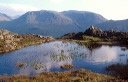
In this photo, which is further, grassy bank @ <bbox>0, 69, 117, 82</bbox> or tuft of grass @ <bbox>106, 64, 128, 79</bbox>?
tuft of grass @ <bbox>106, 64, 128, 79</bbox>

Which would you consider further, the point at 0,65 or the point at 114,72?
the point at 0,65

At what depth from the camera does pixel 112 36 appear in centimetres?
15775

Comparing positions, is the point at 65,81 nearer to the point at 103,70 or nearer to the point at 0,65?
the point at 103,70

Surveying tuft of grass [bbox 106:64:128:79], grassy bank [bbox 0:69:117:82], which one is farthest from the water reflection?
grassy bank [bbox 0:69:117:82]

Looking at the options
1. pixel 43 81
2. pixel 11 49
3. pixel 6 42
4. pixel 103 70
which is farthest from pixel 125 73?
pixel 6 42

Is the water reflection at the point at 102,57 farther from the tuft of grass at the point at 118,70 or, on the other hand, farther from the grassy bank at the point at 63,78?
the grassy bank at the point at 63,78

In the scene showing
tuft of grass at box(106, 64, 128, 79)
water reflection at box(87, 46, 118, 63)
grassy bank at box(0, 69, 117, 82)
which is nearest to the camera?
grassy bank at box(0, 69, 117, 82)

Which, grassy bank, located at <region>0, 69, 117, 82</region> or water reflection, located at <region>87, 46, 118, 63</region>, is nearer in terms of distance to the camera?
grassy bank, located at <region>0, 69, 117, 82</region>

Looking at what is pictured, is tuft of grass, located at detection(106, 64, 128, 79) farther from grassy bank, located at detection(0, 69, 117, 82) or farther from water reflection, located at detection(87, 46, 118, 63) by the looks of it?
water reflection, located at detection(87, 46, 118, 63)

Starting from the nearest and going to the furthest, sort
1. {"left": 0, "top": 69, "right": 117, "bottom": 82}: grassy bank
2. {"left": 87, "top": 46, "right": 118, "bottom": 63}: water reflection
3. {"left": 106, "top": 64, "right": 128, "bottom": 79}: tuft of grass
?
{"left": 0, "top": 69, "right": 117, "bottom": 82}: grassy bank
{"left": 106, "top": 64, "right": 128, "bottom": 79}: tuft of grass
{"left": 87, "top": 46, "right": 118, "bottom": 63}: water reflection

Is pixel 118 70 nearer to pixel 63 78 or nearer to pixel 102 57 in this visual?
pixel 63 78

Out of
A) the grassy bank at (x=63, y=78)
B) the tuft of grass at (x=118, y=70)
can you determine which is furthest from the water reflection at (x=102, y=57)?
the grassy bank at (x=63, y=78)

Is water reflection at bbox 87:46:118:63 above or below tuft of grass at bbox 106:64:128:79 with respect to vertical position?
above

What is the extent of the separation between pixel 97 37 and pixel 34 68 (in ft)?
352
